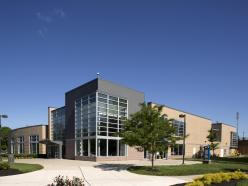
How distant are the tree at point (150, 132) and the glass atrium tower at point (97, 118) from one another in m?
11.4

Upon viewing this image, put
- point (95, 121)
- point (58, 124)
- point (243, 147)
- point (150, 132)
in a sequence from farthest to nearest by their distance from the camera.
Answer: point (243, 147) → point (58, 124) → point (95, 121) → point (150, 132)

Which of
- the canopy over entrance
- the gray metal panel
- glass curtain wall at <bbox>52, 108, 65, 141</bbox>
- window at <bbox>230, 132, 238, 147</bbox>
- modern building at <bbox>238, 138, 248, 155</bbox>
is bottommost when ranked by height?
modern building at <bbox>238, 138, 248, 155</bbox>

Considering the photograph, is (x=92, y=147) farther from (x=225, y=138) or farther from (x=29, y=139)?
(x=225, y=138)

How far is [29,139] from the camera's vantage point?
54281mm

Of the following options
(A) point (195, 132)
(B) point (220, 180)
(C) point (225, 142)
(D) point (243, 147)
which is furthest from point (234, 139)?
(B) point (220, 180)

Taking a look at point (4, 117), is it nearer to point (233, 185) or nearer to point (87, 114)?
point (87, 114)

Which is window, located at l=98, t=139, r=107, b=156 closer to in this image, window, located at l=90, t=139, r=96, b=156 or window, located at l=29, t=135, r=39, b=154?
window, located at l=90, t=139, r=96, b=156

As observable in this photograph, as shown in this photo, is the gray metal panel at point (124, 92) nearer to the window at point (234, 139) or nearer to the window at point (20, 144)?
the window at point (20, 144)

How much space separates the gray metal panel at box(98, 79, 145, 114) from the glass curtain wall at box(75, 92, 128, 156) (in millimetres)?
613

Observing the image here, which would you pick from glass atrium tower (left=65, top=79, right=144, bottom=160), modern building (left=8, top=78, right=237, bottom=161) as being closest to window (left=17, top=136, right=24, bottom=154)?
modern building (left=8, top=78, right=237, bottom=161)

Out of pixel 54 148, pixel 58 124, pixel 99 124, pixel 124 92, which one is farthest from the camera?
pixel 58 124

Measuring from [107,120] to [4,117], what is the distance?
11.7 metres

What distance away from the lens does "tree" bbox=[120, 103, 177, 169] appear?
22.1 meters

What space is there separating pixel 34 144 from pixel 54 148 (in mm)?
9875
